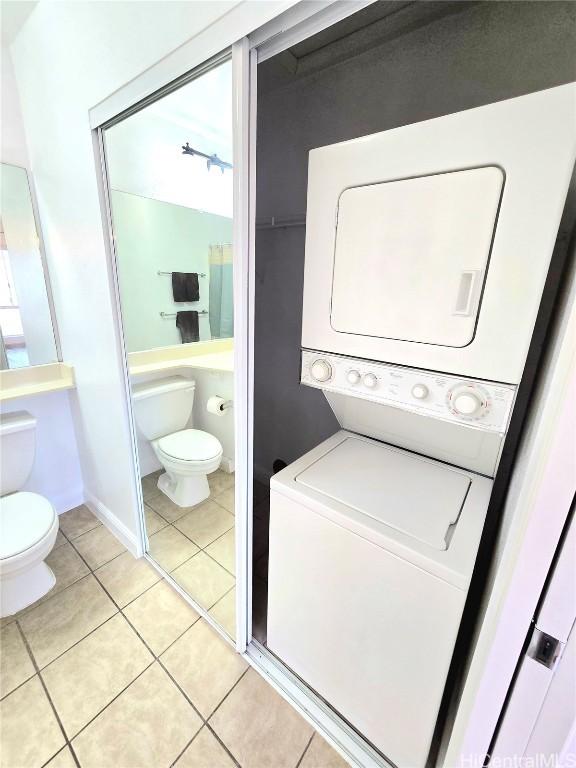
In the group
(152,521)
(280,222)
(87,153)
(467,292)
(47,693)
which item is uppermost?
(87,153)

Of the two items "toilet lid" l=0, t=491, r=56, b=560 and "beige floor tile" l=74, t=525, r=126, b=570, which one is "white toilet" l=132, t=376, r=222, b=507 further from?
"toilet lid" l=0, t=491, r=56, b=560

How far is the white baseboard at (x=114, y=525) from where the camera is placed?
1953mm

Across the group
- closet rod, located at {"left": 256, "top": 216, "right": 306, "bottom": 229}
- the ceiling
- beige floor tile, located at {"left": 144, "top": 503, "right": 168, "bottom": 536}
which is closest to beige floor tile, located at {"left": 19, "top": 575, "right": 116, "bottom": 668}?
beige floor tile, located at {"left": 144, "top": 503, "right": 168, "bottom": 536}

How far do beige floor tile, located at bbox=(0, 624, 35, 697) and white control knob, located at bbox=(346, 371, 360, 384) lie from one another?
73.1 inches

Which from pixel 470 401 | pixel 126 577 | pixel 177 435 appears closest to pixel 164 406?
pixel 177 435

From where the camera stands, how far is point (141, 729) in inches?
47.4

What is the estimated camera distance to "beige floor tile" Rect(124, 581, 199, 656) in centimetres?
152

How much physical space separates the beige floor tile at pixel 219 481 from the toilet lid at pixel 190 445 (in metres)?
0.10

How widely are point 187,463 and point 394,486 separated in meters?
1.21

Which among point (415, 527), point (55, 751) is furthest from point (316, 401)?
point (55, 751)

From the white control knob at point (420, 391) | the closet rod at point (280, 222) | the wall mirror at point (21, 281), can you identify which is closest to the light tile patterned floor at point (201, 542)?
the white control knob at point (420, 391)

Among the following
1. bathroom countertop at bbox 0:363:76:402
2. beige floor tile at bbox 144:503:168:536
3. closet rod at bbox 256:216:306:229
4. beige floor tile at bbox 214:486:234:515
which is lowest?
beige floor tile at bbox 144:503:168:536

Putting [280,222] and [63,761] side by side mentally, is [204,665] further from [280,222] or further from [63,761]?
[280,222]

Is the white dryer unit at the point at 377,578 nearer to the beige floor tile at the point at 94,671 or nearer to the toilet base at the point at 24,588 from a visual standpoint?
the beige floor tile at the point at 94,671
